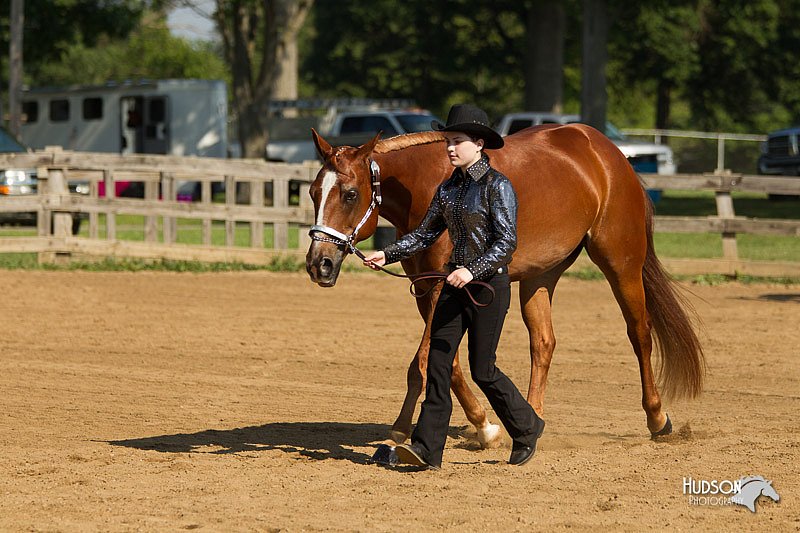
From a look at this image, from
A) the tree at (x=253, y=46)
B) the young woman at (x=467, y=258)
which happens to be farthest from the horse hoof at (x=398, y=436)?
the tree at (x=253, y=46)

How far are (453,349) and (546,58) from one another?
3071cm

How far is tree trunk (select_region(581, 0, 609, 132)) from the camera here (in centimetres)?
2772

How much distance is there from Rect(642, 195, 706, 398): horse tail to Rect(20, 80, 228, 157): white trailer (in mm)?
25361

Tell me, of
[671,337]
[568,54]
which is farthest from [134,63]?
[671,337]

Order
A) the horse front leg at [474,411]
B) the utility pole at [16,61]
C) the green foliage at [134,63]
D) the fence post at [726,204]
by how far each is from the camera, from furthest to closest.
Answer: the green foliage at [134,63]
the utility pole at [16,61]
the fence post at [726,204]
the horse front leg at [474,411]

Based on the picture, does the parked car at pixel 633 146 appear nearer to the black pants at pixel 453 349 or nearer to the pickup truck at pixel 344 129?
the pickup truck at pixel 344 129

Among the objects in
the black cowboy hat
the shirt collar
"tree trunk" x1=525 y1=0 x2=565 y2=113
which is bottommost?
the shirt collar

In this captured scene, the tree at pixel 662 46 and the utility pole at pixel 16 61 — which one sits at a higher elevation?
the tree at pixel 662 46

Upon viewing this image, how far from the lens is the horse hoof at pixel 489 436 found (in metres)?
6.72

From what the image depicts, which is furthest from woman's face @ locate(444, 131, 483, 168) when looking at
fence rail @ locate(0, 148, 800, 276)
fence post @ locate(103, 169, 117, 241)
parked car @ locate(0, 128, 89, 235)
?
parked car @ locate(0, 128, 89, 235)

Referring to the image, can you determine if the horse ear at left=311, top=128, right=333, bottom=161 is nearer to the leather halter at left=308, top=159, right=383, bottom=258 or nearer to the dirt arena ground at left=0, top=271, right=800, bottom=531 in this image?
the leather halter at left=308, top=159, right=383, bottom=258

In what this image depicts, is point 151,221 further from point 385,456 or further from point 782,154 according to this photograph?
point 782,154

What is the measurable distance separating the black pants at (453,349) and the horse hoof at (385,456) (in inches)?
8.8

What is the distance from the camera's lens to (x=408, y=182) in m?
6.53
